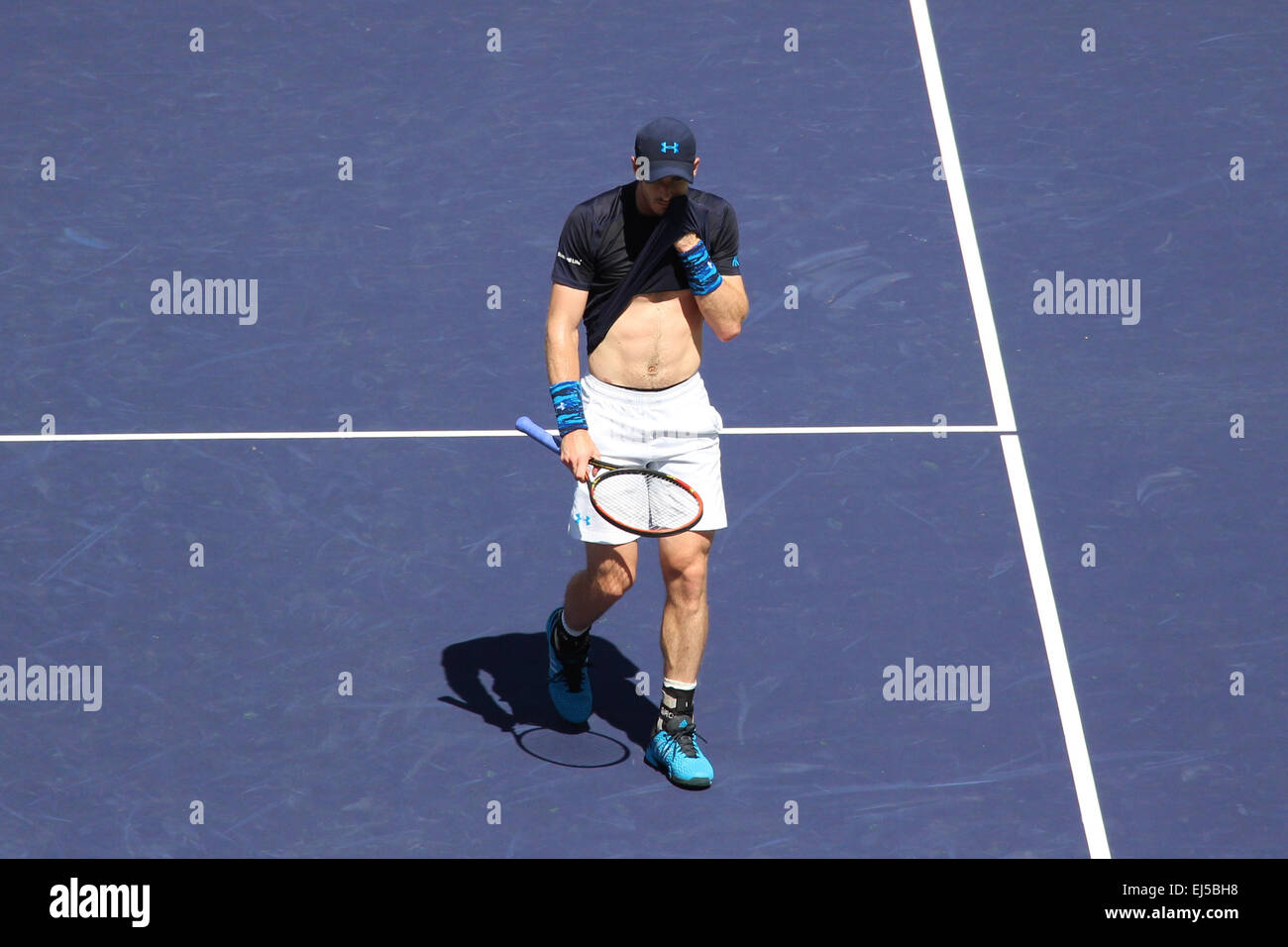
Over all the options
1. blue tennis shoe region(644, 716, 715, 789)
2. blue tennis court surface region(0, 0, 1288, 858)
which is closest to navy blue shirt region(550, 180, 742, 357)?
blue tennis shoe region(644, 716, 715, 789)

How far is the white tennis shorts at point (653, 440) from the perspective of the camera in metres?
7.66

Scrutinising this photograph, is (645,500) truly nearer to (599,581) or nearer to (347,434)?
(599,581)

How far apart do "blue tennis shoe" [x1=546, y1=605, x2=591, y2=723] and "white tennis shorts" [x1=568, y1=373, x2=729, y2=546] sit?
0.65m

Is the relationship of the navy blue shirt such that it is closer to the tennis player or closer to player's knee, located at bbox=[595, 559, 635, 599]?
the tennis player

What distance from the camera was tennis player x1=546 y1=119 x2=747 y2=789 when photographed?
752 cm

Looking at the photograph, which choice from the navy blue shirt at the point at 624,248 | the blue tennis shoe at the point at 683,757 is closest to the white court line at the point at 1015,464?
the blue tennis shoe at the point at 683,757

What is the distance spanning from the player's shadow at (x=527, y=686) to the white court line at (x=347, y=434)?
155cm

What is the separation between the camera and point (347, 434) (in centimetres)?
976

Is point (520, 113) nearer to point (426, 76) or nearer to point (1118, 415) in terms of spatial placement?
point (426, 76)

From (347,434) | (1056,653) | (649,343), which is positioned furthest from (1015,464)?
(347,434)

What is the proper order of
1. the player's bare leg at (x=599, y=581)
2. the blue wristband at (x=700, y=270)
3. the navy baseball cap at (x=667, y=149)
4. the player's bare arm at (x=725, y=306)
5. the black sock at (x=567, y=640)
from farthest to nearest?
the black sock at (x=567, y=640)
the player's bare leg at (x=599, y=581)
the player's bare arm at (x=725, y=306)
the blue wristband at (x=700, y=270)
the navy baseball cap at (x=667, y=149)

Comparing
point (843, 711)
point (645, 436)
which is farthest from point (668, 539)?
point (843, 711)

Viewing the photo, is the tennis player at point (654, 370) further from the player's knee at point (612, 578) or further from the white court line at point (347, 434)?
the white court line at point (347, 434)

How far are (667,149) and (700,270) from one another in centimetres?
50
